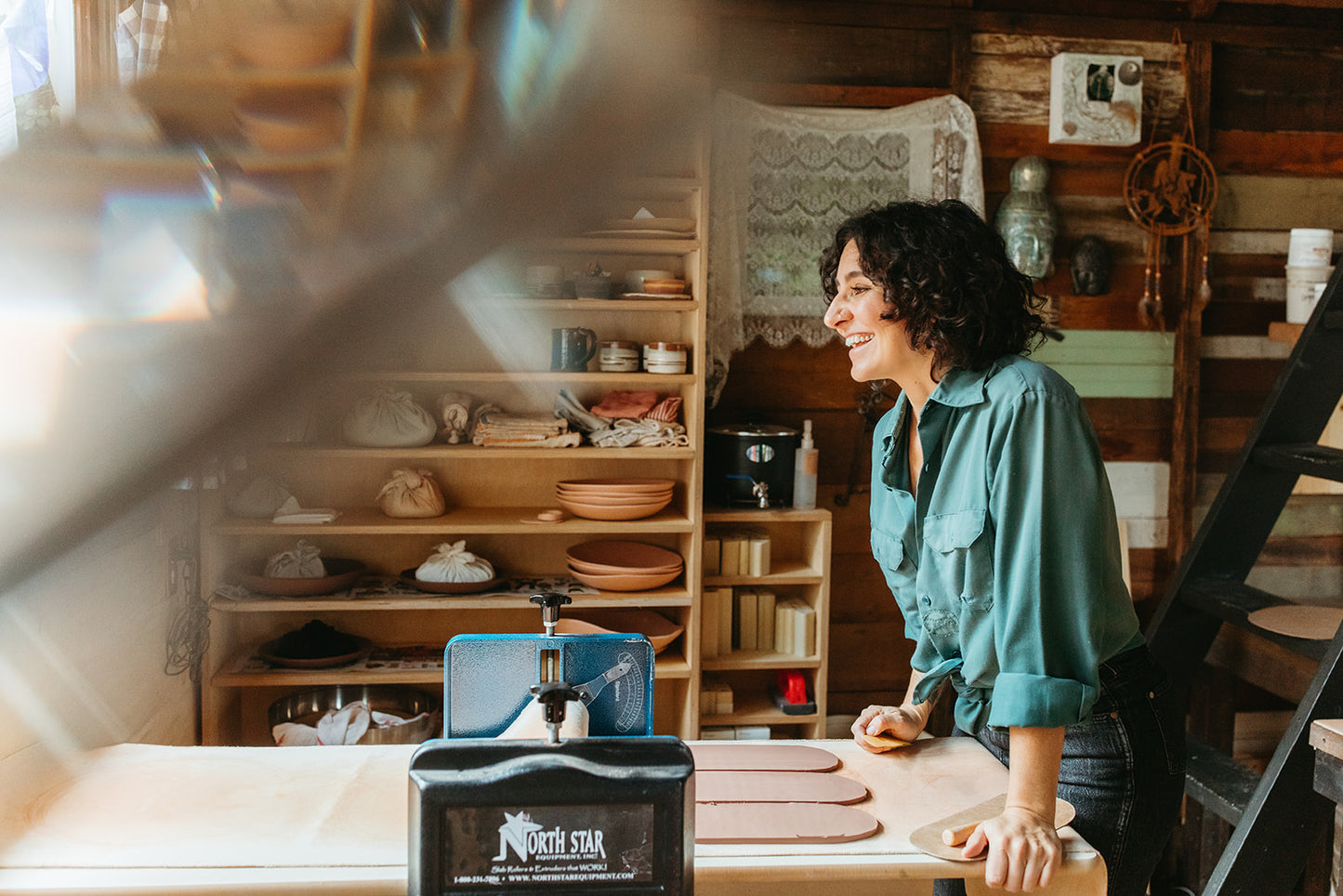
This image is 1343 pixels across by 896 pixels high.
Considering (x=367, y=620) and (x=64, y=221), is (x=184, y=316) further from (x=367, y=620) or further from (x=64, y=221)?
(x=367, y=620)

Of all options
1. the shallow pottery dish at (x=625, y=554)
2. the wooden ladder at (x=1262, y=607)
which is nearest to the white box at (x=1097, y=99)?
the wooden ladder at (x=1262, y=607)

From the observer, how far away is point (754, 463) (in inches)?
132

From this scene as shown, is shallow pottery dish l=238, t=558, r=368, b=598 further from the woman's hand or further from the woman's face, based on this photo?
the woman's hand

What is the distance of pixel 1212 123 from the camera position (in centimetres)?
369

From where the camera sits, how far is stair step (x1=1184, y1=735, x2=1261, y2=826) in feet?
8.18

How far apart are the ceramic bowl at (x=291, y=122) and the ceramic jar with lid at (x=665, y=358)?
1.16m

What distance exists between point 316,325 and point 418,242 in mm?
407

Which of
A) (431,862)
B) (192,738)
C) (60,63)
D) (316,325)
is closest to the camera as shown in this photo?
(431,862)

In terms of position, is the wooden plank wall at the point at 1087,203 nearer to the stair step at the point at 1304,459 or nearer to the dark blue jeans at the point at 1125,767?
the stair step at the point at 1304,459

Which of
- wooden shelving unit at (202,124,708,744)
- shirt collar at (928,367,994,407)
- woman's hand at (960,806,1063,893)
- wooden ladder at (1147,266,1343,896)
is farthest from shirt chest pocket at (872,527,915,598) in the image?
wooden shelving unit at (202,124,708,744)

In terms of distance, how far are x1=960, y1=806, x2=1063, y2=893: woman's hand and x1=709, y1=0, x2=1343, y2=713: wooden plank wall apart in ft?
7.43

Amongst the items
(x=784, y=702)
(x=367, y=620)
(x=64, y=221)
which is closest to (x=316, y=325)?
(x=367, y=620)

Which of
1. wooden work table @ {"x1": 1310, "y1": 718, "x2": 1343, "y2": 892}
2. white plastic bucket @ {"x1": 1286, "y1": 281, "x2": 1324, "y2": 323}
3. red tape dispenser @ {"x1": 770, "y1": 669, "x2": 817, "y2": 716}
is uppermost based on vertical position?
white plastic bucket @ {"x1": 1286, "y1": 281, "x2": 1324, "y2": 323}

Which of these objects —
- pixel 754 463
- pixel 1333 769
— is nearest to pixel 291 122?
pixel 754 463
